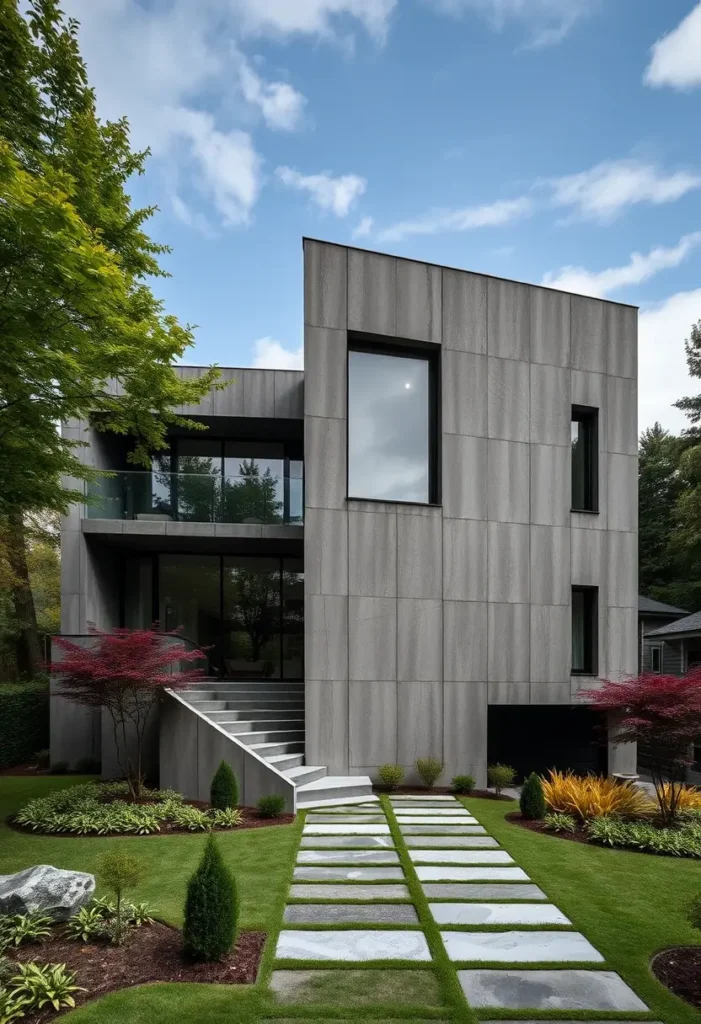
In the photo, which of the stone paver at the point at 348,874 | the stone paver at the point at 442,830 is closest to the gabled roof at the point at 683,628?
the stone paver at the point at 442,830

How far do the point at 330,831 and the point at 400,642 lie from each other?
4.15 m

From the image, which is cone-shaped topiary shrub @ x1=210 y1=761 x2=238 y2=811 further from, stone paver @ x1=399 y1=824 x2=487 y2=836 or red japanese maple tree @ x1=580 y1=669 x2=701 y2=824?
red japanese maple tree @ x1=580 y1=669 x2=701 y2=824

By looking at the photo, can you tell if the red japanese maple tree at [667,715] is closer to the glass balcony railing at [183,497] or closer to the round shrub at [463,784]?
the round shrub at [463,784]

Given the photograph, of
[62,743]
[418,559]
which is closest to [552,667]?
[418,559]

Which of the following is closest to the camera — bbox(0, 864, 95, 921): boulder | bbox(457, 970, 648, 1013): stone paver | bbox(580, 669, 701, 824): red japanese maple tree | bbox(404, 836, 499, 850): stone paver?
bbox(457, 970, 648, 1013): stone paver

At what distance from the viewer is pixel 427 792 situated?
11773 mm

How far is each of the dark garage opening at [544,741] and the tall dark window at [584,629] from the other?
1.33 meters

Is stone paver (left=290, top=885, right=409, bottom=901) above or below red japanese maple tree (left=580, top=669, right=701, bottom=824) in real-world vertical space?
below

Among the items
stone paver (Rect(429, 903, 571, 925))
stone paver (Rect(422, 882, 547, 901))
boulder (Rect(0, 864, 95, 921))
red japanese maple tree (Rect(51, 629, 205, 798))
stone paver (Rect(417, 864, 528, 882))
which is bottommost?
stone paver (Rect(417, 864, 528, 882))

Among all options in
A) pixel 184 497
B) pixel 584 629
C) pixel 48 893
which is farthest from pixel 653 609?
pixel 48 893

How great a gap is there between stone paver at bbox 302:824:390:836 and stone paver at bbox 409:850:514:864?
98 cm

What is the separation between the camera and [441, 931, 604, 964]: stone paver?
5195 millimetres

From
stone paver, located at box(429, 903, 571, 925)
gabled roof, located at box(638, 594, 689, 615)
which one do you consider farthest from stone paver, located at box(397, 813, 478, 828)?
gabled roof, located at box(638, 594, 689, 615)

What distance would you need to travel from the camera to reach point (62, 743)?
558 inches
